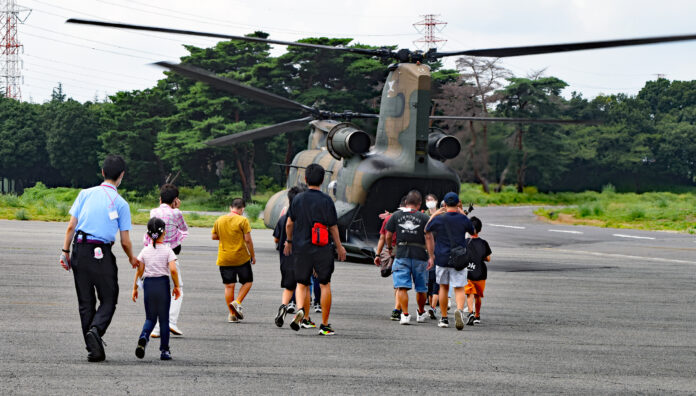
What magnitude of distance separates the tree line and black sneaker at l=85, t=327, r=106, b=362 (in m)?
36.4

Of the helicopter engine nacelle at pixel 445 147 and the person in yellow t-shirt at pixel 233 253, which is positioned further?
the helicopter engine nacelle at pixel 445 147

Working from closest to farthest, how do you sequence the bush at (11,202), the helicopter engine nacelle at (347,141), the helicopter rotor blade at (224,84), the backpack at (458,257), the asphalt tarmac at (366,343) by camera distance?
the asphalt tarmac at (366,343) → the backpack at (458,257) → the helicopter rotor blade at (224,84) → the helicopter engine nacelle at (347,141) → the bush at (11,202)

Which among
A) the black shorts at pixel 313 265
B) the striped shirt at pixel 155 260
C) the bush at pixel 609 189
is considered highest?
the bush at pixel 609 189

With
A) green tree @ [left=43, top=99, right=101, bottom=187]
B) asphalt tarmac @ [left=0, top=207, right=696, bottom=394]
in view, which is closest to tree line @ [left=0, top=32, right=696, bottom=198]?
green tree @ [left=43, top=99, right=101, bottom=187]

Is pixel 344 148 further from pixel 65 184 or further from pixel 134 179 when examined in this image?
pixel 65 184

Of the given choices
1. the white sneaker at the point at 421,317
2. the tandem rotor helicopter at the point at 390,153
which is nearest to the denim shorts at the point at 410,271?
the white sneaker at the point at 421,317

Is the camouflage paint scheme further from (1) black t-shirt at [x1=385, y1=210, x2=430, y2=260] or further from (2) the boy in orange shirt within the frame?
(1) black t-shirt at [x1=385, y1=210, x2=430, y2=260]

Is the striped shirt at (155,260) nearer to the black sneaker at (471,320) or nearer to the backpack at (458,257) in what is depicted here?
the backpack at (458,257)

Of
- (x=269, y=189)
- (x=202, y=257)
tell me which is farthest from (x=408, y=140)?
(x=269, y=189)

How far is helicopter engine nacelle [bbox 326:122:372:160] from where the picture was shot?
1856 centimetres

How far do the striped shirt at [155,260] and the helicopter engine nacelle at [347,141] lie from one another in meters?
11.1

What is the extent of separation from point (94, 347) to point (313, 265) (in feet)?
9.52

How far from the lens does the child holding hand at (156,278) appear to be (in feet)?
24.8

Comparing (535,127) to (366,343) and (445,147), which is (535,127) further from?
(366,343)
